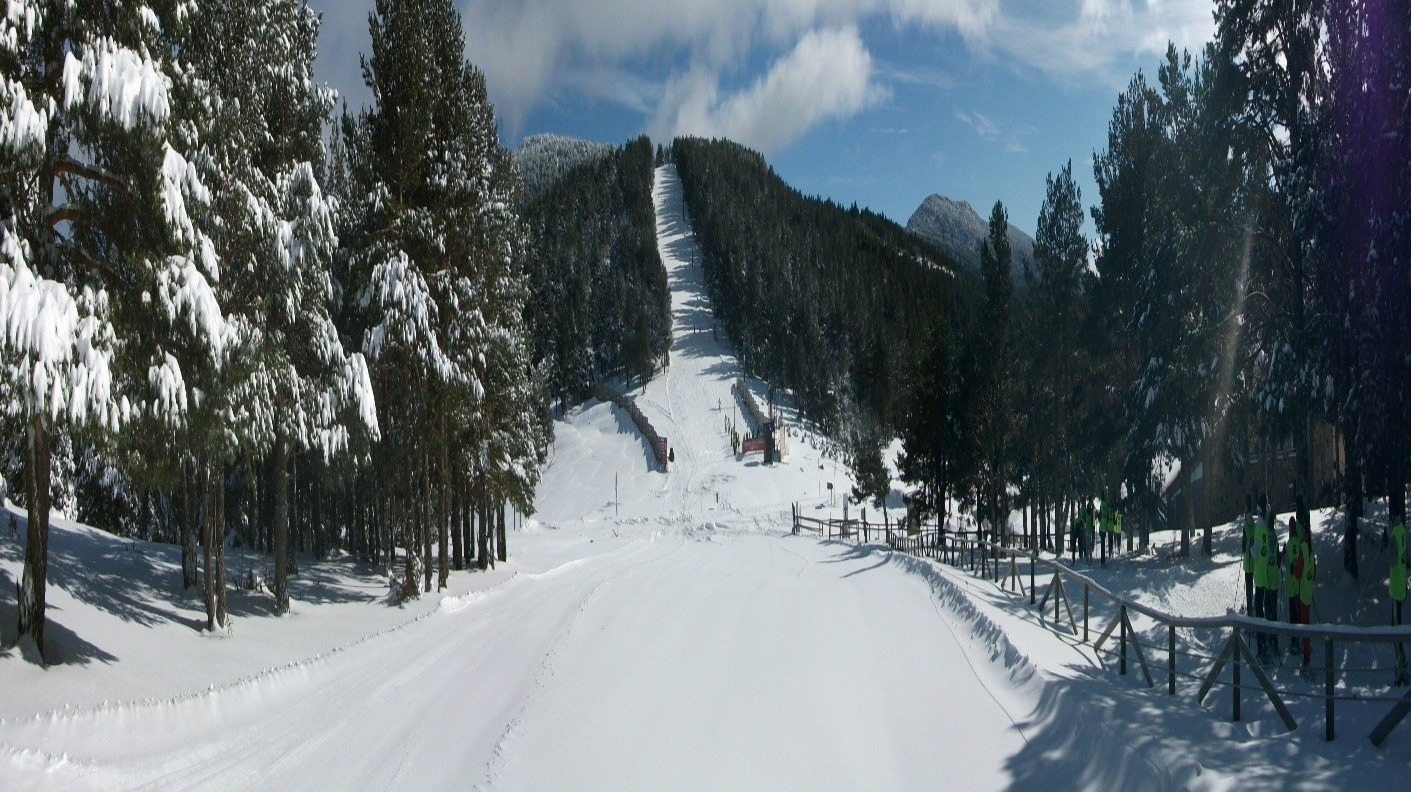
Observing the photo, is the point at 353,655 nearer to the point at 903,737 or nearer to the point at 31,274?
the point at 31,274

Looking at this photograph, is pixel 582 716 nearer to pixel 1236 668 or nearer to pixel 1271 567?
pixel 1236 668

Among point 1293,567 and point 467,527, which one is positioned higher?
point 1293,567

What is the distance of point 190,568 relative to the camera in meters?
19.5

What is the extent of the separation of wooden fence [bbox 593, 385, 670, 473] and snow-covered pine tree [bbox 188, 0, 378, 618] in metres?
56.3

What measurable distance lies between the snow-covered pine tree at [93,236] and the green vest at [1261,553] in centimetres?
1519

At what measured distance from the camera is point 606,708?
35.4 feet

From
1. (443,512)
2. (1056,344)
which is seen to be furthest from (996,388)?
(443,512)

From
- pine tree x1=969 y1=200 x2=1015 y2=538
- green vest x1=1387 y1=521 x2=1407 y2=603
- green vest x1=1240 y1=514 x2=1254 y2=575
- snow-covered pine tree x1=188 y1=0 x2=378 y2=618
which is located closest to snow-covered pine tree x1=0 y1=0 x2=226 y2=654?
snow-covered pine tree x1=188 y1=0 x2=378 y2=618

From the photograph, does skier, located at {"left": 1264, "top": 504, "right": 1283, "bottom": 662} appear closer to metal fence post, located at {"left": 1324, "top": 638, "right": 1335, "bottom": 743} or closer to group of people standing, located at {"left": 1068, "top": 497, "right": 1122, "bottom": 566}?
metal fence post, located at {"left": 1324, "top": 638, "right": 1335, "bottom": 743}

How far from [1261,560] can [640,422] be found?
75201mm

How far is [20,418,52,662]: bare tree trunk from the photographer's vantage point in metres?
11.1

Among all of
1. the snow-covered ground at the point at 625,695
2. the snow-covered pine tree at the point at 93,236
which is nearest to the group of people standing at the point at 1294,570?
the snow-covered ground at the point at 625,695

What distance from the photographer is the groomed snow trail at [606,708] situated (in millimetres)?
8586

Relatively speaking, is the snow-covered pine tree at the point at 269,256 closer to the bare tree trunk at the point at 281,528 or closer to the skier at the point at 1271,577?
the bare tree trunk at the point at 281,528
